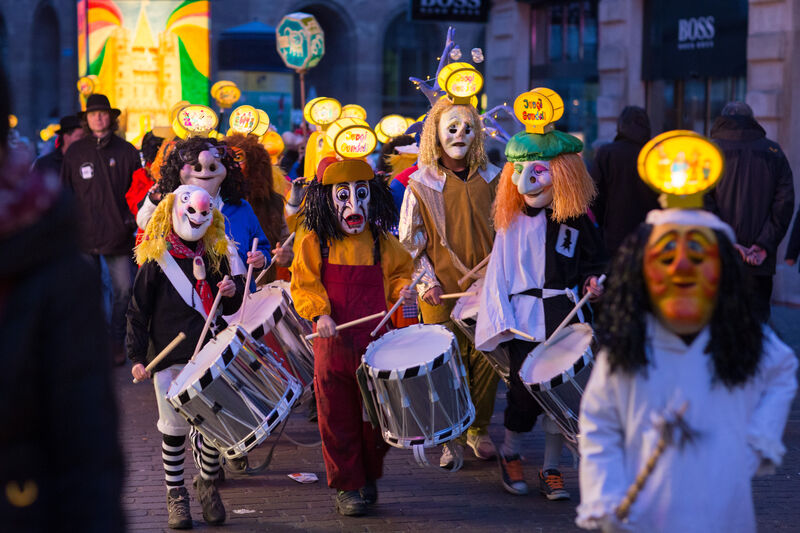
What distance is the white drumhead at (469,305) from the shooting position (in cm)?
628

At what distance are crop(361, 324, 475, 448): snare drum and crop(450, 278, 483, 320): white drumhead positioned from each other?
2.72 feet

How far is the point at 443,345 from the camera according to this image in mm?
5336

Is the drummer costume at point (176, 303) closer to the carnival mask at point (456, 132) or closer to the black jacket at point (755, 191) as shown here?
the carnival mask at point (456, 132)

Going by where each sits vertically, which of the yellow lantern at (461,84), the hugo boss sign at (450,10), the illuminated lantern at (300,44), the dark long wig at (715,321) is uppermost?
the hugo boss sign at (450,10)

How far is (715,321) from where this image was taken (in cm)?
323

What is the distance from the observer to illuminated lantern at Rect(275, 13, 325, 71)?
1248 cm

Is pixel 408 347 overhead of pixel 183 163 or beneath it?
beneath

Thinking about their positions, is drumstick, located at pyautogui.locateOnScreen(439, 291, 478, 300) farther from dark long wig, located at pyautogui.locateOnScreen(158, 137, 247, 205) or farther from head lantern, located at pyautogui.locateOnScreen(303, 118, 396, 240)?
dark long wig, located at pyautogui.locateOnScreen(158, 137, 247, 205)

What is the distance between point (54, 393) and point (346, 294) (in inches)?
141

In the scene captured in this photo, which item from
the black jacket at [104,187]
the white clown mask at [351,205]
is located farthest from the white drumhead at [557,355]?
the black jacket at [104,187]

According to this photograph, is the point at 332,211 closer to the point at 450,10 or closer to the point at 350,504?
the point at 350,504

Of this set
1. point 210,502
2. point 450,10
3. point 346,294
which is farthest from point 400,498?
point 450,10

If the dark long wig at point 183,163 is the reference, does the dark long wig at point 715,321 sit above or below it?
below

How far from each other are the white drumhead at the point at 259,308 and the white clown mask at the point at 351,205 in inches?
21.5
